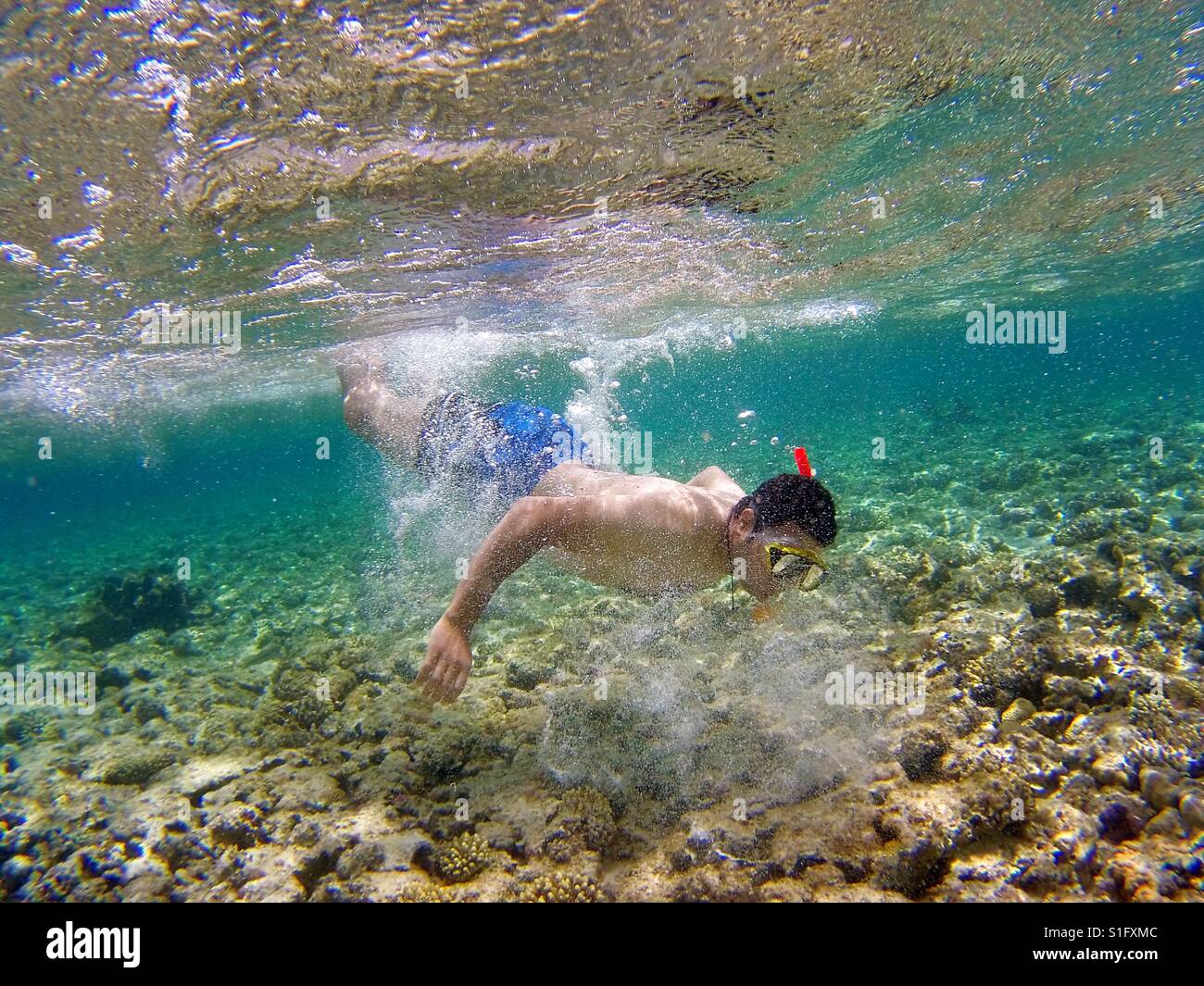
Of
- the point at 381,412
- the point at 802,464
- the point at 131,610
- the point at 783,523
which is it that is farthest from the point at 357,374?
the point at 131,610

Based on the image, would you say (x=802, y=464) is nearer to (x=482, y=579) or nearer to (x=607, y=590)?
(x=482, y=579)

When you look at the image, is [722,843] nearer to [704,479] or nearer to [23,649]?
[704,479]

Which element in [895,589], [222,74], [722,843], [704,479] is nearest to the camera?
[722,843]

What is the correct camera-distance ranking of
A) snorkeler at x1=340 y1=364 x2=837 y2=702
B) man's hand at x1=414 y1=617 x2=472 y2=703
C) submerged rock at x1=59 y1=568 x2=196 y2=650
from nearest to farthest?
1. man's hand at x1=414 y1=617 x2=472 y2=703
2. snorkeler at x1=340 y1=364 x2=837 y2=702
3. submerged rock at x1=59 y1=568 x2=196 y2=650

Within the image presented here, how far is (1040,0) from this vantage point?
20.0 feet

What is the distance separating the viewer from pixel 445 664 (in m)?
3.49

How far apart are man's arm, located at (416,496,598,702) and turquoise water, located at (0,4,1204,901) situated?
4.43ft

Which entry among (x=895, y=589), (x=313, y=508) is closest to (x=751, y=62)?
(x=895, y=589)

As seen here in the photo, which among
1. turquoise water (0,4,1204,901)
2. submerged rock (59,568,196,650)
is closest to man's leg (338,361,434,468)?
turquoise water (0,4,1204,901)

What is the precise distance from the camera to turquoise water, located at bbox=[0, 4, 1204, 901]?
3725 mm

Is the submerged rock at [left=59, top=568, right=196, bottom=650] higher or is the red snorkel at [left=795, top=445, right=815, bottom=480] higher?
the red snorkel at [left=795, top=445, right=815, bottom=480]

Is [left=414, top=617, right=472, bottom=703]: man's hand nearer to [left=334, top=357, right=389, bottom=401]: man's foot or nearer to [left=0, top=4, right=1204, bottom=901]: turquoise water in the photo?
[left=0, top=4, right=1204, bottom=901]: turquoise water

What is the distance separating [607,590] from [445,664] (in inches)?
256

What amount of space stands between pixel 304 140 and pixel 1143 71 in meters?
11.6
